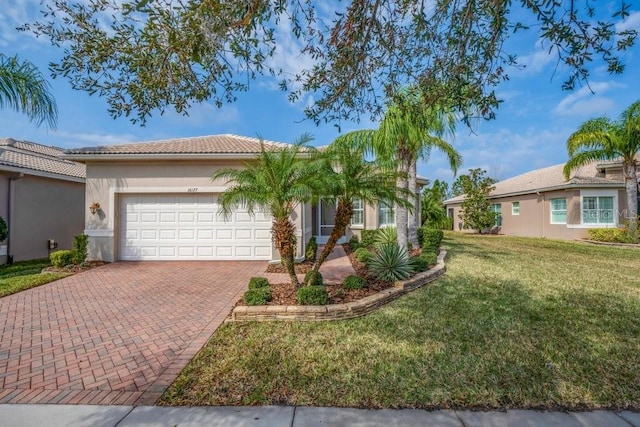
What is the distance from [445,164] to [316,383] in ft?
36.7

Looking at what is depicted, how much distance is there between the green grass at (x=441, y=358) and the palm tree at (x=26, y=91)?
709cm

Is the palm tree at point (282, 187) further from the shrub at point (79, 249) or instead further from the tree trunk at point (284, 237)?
the shrub at point (79, 249)

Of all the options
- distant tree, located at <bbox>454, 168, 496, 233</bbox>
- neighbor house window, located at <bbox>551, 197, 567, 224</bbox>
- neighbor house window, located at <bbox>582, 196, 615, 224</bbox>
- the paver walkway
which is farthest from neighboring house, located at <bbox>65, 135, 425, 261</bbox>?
neighbor house window, located at <bbox>582, 196, 615, 224</bbox>

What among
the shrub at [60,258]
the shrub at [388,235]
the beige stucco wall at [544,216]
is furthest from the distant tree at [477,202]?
the shrub at [60,258]

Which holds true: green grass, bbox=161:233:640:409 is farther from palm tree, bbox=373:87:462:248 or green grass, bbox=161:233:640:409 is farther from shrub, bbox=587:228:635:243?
shrub, bbox=587:228:635:243

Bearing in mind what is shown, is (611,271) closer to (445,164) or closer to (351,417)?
(445,164)

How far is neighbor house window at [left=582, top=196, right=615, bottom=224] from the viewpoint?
19328 mm

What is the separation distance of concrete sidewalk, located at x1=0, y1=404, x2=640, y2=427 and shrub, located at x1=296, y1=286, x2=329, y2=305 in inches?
106

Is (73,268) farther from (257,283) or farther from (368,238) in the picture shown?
(368,238)

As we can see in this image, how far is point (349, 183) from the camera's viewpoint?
670 cm

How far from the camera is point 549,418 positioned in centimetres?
314

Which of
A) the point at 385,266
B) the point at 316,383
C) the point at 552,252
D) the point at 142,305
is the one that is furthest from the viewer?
the point at 552,252

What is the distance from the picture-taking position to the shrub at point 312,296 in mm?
5930

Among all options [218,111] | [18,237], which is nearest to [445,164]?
[218,111]
